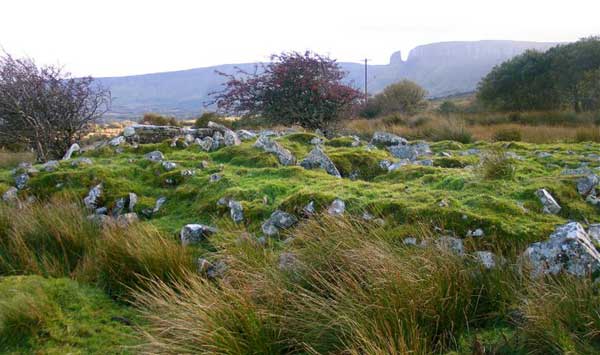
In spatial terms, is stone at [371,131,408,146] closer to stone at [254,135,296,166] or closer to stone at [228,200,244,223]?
stone at [254,135,296,166]

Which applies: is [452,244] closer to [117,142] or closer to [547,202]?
[547,202]

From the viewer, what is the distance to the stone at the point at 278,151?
5.88 m

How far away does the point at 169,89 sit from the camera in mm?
165625

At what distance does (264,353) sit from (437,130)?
9489 mm

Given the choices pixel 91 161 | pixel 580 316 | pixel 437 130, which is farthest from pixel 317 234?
pixel 437 130

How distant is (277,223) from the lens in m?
3.65

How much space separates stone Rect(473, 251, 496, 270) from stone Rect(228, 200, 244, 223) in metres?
2.14

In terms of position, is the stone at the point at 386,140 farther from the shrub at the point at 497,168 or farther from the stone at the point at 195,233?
the stone at the point at 195,233

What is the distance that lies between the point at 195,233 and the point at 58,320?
50.5 inches

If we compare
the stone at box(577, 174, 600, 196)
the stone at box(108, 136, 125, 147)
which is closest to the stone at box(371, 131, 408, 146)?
the stone at box(577, 174, 600, 196)

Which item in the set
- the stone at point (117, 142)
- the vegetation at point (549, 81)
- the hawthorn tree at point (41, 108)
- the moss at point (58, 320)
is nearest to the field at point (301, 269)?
the moss at point (58, 320)

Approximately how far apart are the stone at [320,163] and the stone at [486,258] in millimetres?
2810

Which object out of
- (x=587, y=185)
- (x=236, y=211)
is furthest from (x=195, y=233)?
(x=587, y=185)

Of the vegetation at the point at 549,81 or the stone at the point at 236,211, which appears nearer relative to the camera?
the stone at the point at 236,211
